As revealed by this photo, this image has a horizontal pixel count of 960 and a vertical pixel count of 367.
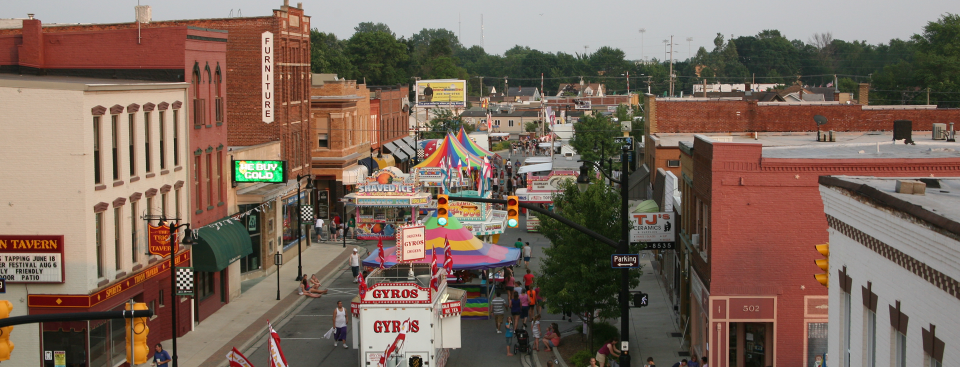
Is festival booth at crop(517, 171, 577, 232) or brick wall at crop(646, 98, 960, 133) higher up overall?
brick wall at crop(646, 98, 960, 133)

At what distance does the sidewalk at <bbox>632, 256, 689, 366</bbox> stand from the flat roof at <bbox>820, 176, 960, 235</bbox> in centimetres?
1318

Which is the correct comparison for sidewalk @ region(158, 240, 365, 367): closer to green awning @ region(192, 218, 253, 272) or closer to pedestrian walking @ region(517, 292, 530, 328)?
green awning @ region(192, 218, 253, 272)

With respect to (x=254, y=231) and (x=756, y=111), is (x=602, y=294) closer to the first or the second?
(x=254, y=231)

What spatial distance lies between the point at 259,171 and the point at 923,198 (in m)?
29.4

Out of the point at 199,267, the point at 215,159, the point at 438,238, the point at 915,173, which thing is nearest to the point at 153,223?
the point at 199,267

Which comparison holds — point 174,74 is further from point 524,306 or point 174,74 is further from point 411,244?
point 524,306

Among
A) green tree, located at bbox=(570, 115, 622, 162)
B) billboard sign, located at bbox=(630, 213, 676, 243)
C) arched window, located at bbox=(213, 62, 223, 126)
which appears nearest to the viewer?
billboard sign, located at bbox=(630, 213, 676, 243)

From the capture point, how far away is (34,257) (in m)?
22.9

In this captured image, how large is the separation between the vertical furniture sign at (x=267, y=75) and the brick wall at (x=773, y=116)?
71.8 ft

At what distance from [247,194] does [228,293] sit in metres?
4.67

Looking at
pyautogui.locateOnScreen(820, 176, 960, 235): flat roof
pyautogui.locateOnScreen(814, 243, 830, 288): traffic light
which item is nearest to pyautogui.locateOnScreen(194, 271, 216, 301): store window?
pyautogui.locateOnScreen(814, 243, 830, 288): traffic light

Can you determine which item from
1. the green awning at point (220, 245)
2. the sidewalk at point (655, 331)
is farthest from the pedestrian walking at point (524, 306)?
the green awning at point (220, 245)

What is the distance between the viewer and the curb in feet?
86.4

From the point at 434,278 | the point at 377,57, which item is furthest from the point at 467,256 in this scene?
the point at 377,57
